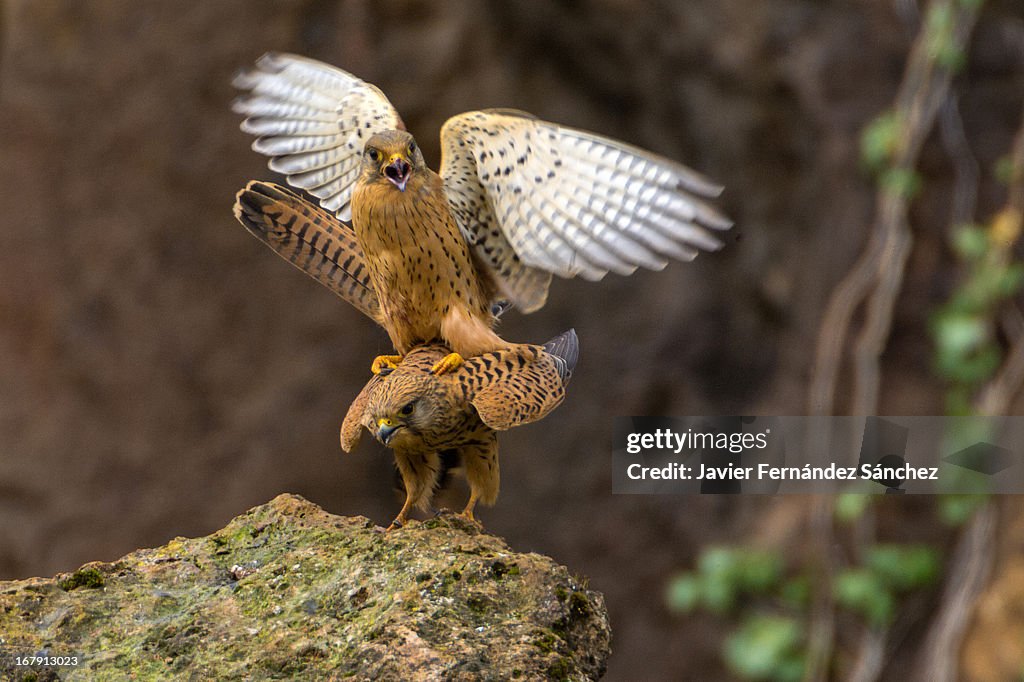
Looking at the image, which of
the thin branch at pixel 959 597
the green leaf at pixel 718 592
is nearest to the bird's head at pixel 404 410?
the green leaf at pixel 718 592

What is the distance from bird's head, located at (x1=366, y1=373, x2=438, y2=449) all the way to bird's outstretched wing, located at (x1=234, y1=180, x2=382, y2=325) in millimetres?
381

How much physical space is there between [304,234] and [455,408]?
63 cm

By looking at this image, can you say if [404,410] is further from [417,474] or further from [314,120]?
[314,120]

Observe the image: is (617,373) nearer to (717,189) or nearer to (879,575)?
(879,575)

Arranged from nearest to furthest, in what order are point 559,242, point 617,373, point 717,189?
point 717,189 < point 559,242 < point 617,373

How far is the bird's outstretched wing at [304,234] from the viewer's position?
9.53ft

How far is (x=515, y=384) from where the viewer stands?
2.69m

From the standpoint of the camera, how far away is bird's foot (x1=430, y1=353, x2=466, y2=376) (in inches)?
107

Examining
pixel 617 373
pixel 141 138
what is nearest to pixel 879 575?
pixel 617 373

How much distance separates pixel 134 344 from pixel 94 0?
5.68ft

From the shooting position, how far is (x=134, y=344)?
570 cm
